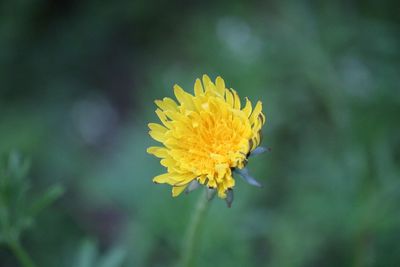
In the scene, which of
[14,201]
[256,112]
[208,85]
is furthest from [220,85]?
[14,201]

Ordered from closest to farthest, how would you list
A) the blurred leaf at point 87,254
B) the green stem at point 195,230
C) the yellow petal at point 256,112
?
the yellow petal at point 256,112
the green stem at point 195,230
the blurred leaf at point 87,254

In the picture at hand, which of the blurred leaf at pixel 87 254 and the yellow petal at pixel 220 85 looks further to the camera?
the blurred leaf at pixel 87 254

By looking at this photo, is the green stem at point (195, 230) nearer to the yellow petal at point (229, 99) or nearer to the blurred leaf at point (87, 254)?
the yellow petal at point (229, 99)

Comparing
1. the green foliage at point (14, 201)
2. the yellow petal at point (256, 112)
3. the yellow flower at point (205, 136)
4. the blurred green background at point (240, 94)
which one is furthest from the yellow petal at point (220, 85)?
the blurred green background at point (240, 94)

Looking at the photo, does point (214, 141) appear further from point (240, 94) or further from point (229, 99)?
point (240, 94)

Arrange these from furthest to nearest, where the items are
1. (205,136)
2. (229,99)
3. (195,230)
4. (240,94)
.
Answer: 1. (240,94)
2. (195,230)
3. (205,136)
4. (229,99)

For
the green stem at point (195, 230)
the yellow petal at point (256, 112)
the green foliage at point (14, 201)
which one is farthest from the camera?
the green foliage at point (14, 201)

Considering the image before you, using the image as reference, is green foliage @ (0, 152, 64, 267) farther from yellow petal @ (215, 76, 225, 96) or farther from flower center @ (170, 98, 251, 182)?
yellow petal @ (215, 76, 225, 96)
